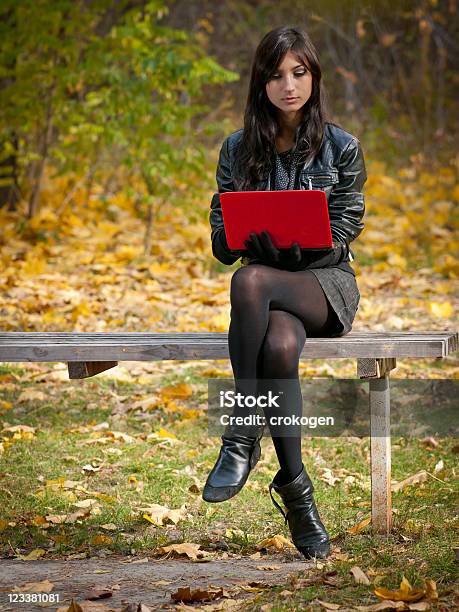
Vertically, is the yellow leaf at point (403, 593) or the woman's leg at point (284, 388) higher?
the woman's leg at point (284, 388)

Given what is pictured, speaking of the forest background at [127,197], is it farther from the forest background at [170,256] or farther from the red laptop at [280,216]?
the red laptop at [280,216]

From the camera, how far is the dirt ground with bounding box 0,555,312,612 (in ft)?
9.27

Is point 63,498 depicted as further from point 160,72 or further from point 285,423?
point 160,72

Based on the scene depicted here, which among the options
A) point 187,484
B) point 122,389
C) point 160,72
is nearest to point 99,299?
point 122,389

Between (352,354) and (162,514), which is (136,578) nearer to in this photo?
(162,514)

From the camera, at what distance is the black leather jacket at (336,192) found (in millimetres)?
A: 3598

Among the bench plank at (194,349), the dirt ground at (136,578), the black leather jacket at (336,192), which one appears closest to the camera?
the dirt ground at (136,578)

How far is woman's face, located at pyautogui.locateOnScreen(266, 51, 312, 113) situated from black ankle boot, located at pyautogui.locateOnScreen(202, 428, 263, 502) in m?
1.14

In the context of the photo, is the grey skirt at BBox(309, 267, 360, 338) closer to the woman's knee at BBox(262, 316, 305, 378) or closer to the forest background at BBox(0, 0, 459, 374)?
the woman's knee at BBox(262, 316, 305, 378)

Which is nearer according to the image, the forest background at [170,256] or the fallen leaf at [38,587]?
the fallen leaf at [38,587]

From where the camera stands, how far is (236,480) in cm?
313

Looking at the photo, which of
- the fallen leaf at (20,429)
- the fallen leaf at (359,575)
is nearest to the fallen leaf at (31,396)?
the fallen leaf at (20,429)

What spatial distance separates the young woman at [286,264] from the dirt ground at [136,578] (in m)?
0.20

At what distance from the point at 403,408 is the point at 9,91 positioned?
4.51m
